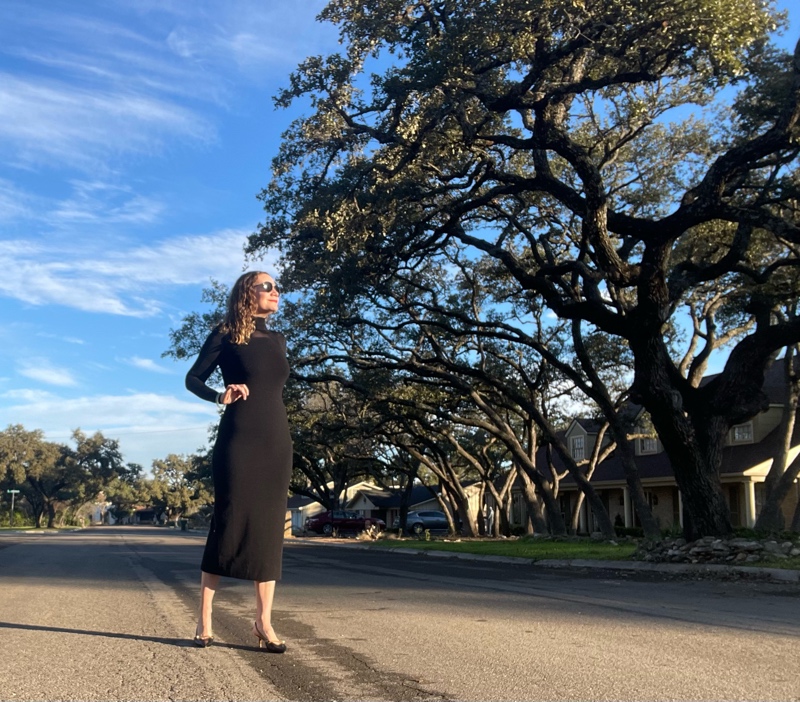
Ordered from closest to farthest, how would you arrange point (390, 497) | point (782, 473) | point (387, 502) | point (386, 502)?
point (782, 473) < point (387, 502) < point (386, 502) < point (390, 497)

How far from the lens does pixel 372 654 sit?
16.6 ft

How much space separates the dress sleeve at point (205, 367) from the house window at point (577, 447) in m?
37.5

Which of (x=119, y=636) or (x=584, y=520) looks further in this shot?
(x=584, y=520)

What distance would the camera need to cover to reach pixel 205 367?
5.06 metres

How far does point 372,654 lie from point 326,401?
30557 millimetres

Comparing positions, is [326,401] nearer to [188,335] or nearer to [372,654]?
[188,335]

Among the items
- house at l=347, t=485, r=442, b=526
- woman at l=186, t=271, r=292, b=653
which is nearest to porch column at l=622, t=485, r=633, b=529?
house at l=347, t=485, r=442, b=526

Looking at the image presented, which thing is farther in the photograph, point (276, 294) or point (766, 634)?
point (766, 634)

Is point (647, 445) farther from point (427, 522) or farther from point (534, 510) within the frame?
point (427, 522)

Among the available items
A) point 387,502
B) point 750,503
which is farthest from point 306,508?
point 750,503

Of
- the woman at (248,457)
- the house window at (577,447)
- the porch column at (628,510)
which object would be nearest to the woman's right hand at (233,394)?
the woman at (248,457)

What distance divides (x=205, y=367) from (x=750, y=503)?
91.9 feet

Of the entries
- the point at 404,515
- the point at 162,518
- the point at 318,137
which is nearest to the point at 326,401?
the point at 404,515

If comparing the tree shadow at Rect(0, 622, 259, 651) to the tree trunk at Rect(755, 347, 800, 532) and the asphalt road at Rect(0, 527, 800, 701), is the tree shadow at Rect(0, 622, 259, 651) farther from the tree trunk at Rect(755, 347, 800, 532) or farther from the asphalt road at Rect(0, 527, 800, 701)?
the tree trunk at Rect(755, 347, 800, 532)
